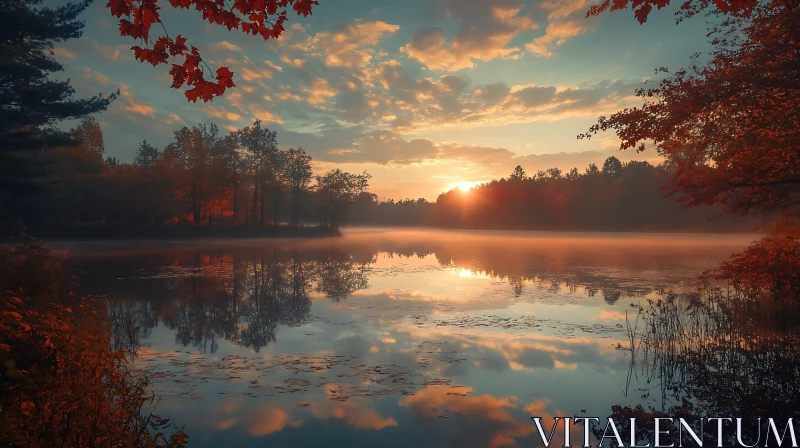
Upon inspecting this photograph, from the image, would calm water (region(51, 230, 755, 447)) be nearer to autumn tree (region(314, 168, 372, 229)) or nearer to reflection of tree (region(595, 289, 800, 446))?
reflection of tree (region(595, 289, 800, 446))

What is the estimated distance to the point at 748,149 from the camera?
11281 millimetres

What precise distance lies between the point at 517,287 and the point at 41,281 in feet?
54.2

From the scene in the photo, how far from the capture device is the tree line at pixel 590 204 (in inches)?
3991

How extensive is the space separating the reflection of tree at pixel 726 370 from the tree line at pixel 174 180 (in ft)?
168

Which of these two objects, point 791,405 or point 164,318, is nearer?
point 791,405

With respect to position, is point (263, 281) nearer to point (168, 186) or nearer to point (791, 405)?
point (791, 405)

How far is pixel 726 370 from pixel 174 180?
62098 mm

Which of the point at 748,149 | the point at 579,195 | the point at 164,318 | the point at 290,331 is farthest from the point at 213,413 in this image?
the point at 579,195

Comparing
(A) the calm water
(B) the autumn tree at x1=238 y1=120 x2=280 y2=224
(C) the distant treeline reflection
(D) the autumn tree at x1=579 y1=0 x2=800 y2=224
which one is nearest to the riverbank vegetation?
(A) the calm water

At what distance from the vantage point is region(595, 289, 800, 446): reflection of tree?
717cm

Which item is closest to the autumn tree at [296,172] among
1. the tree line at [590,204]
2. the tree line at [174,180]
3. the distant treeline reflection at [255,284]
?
the tree line at [174,180]

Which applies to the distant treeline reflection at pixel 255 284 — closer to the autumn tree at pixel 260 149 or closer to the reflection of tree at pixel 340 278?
the reflection of tree at pixel 340 278

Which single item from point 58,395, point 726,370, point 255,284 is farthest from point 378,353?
point 255,284

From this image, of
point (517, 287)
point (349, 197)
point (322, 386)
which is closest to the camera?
point (322, 386)
